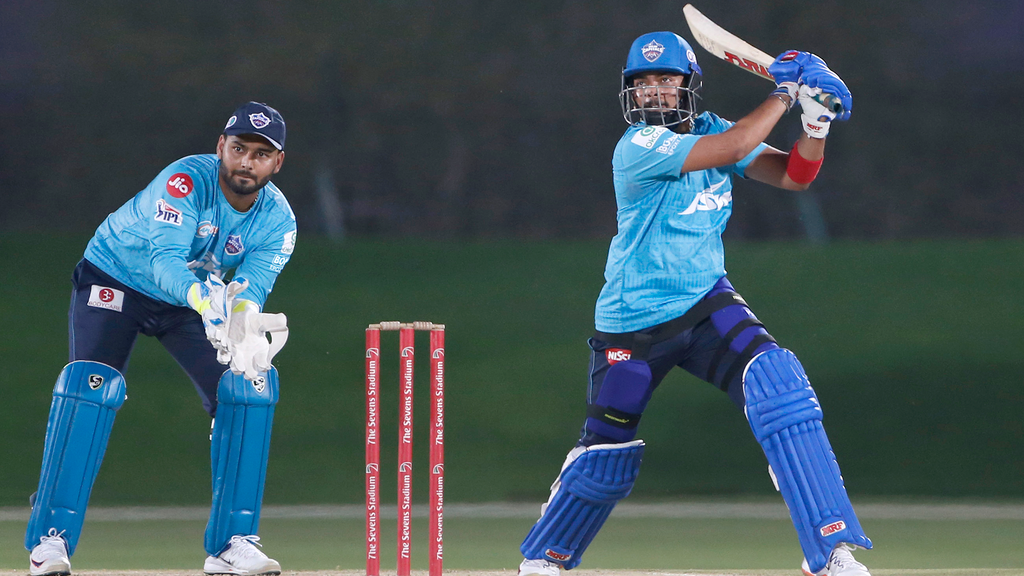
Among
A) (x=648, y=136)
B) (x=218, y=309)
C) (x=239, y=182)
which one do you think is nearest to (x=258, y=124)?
(x=239, y=182)

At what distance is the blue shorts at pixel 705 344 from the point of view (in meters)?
2.54

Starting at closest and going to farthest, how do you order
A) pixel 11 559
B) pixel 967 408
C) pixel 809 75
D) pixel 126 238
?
pixel 809 75 → pixel 126 238 → pixel 11 559 → pixel 967 408

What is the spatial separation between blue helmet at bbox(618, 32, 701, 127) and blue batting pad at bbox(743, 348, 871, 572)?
0.58 metres

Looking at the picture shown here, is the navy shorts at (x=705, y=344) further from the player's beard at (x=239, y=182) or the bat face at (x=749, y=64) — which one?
the player's beard at (x=239, y=182)

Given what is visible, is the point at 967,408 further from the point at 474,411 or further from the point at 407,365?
the point at 407,365

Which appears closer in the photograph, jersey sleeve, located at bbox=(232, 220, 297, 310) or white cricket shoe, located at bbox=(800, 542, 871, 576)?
white cricket shoe, located at bbox=(800, 542, 871, 576)

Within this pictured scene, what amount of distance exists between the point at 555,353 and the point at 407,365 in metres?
3.84

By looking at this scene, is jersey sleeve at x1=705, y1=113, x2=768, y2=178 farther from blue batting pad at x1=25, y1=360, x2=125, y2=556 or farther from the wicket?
blue batting pad at x1=25, y1=360, x2=125, y2=556

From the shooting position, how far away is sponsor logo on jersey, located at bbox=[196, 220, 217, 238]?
2947mm

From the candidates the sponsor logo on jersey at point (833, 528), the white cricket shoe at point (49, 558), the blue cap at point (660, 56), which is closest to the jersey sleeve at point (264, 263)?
the white cricket shoe at point (49, 558)

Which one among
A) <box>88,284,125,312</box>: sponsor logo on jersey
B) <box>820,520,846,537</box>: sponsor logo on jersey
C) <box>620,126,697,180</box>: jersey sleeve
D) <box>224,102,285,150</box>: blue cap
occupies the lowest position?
<box>820,520,846,537</box>: sponsor logo on jersey

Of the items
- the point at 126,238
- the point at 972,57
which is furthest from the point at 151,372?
the point at 972,57

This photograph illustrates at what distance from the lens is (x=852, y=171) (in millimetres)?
7594

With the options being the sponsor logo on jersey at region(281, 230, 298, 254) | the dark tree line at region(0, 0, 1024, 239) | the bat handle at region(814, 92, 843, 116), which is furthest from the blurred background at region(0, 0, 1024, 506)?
the bat handle at region(814, 92, 843, 116)
